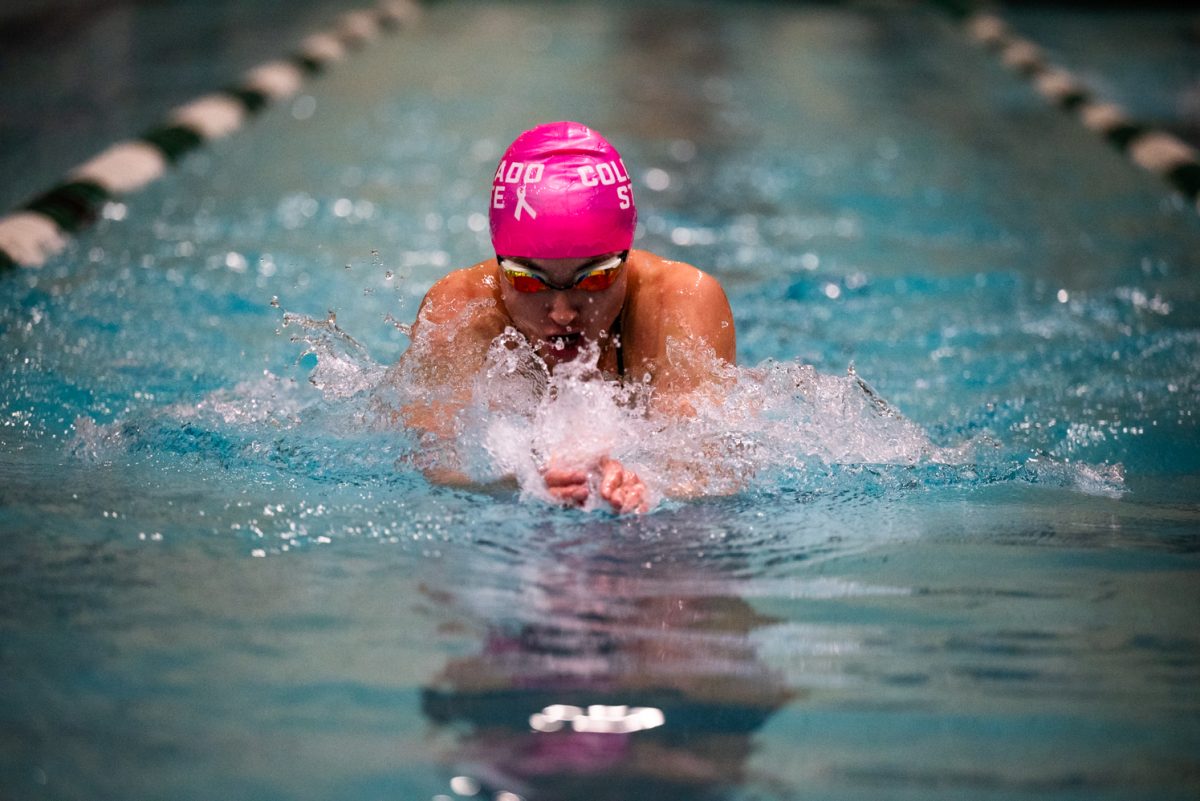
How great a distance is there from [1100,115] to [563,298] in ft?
21.1

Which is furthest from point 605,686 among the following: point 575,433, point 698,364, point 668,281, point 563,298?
point 668,281

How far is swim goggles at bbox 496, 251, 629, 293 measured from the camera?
2668 mm

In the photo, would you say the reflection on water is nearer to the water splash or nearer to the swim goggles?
the water splash

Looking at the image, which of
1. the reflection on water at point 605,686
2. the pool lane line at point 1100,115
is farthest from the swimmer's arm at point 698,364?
the pool lane line at point 1100,115

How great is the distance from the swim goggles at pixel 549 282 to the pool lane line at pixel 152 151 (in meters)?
2.61

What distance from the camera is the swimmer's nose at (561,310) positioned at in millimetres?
2680

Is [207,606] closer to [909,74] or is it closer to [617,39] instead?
[909,74]

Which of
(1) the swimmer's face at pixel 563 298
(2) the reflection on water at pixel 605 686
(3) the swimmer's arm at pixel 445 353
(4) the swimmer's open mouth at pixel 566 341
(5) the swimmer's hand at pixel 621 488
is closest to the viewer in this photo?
(2) the reflection on water at pixel 605 686

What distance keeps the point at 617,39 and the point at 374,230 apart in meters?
6.33

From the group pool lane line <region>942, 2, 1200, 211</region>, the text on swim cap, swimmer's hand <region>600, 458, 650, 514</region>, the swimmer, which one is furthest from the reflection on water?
pool lane line <region>942, 2, 1200, 211</region>

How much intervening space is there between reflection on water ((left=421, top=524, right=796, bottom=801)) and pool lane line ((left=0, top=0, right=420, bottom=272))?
3.09 m

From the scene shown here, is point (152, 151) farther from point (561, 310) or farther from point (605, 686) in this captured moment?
point (605, 686)

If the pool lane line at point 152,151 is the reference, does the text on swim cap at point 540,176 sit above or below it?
above

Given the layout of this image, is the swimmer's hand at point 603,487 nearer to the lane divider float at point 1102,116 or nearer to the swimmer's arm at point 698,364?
the swimmer's arm at point 698,364
